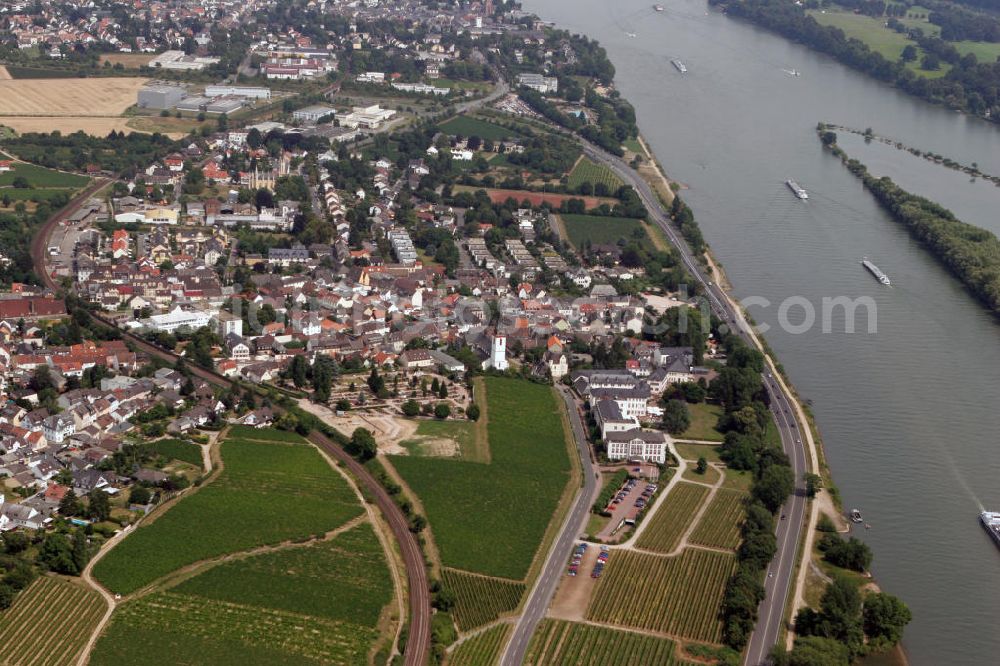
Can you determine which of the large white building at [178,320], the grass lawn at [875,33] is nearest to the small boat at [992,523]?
the large white building at [178,320]

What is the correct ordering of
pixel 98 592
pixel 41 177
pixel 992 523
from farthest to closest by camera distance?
pixel 41 177 < pixel 992 523 < pixel 98 592

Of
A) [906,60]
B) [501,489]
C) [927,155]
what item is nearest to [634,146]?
[927,155]

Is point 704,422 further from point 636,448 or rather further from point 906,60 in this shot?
point 906,60

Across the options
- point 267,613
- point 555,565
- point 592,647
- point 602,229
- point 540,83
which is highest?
point 267,613

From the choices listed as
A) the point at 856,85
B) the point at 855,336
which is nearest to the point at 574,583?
the point at 855,336

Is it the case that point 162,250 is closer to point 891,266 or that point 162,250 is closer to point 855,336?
point 855,336

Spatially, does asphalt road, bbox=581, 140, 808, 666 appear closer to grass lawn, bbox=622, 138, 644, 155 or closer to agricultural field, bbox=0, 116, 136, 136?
grass lawn, bbox=622, 138, 644, 155

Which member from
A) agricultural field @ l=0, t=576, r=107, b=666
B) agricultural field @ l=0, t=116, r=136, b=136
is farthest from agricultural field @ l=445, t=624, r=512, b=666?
agricultural field @ l=0, t=116, r=136, b=136
